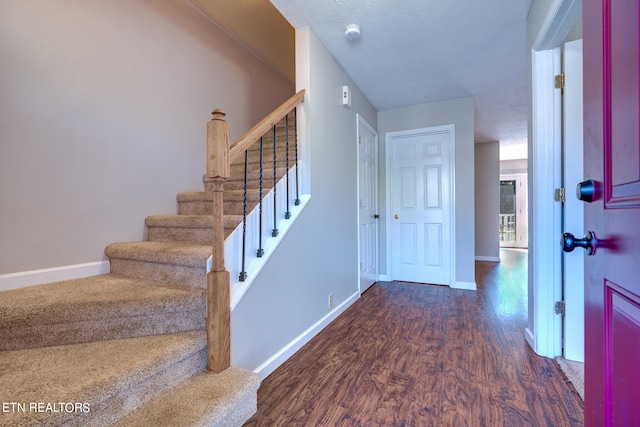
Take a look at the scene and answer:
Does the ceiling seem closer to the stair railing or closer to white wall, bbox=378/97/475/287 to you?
white wall, bbox=378/97/475/287

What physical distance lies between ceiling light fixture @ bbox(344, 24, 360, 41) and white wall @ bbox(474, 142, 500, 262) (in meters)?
4.71

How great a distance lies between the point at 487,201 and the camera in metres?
5.77

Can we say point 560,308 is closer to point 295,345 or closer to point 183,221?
point 295,345

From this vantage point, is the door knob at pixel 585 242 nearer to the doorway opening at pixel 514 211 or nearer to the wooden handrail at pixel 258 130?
the wooden handrail at pixel 258 130

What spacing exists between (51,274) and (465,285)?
12.8 ft

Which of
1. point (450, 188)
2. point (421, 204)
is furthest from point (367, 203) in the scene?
point (450, 188)

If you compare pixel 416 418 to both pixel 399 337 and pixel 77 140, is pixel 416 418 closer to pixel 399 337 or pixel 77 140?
pixel 399 337

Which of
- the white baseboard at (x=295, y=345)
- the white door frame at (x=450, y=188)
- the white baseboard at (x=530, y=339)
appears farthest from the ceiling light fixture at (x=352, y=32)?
the white baseboard at (x=530, y=339)

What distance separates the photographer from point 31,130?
161 cm

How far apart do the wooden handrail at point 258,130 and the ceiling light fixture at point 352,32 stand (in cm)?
58

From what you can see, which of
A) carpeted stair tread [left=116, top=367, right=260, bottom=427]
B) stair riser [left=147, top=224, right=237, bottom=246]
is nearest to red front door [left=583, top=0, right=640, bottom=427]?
carpeted stair tread [left=116, top=367, right=260, bottom=427]

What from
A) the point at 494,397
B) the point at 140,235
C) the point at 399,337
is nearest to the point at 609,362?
the point at 494,397

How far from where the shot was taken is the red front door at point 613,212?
53 centimetres

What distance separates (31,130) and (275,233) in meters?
1.51
